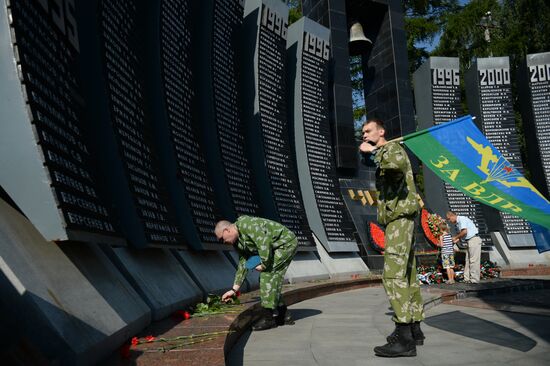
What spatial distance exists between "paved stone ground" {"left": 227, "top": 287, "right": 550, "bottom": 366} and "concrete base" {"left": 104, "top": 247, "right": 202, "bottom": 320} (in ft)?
2.56

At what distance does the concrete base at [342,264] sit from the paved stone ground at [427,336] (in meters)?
4.45

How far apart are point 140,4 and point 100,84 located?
3219mm

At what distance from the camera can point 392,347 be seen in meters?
3.80

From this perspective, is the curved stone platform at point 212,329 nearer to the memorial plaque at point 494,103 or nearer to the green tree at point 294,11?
the memorial plaque at point 494,103

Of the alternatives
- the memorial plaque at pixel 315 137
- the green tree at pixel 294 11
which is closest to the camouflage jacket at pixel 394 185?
the memorial plaque at pixel 315 137

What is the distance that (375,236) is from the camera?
540 inches

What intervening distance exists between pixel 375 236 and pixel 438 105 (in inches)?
270

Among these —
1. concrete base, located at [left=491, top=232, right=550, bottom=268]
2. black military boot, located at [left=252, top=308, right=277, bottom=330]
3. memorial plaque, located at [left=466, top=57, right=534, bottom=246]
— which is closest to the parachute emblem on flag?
black military boot, located at [left=252, top=308, right=277, bottom=330]

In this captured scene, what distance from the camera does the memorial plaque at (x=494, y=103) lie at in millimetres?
17547

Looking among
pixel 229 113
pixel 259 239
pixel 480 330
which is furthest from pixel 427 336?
pixel 229 113

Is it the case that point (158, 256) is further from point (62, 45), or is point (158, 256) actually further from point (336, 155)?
point (336, 155)

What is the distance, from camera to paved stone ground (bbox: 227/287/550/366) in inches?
143

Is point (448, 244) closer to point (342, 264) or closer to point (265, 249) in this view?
point (342, 264)

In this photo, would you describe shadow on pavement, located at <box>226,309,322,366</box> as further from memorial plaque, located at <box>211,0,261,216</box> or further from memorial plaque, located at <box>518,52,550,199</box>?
memorial plaque, located at <box>518,52,550,199</box>
